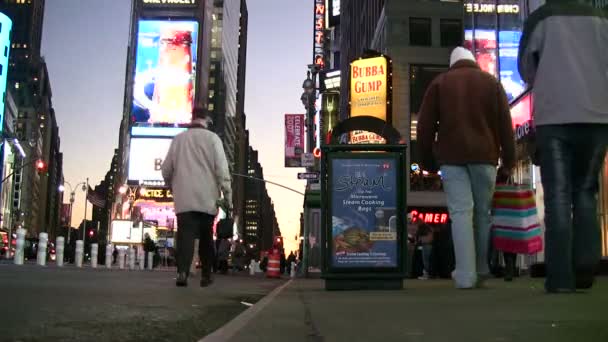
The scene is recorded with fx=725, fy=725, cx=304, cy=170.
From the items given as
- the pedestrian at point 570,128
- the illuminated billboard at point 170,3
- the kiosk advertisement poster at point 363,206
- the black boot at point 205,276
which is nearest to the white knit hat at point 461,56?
the pedestrian at point 570,128

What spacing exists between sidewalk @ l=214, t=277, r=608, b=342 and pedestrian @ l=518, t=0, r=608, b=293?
353 millimetres

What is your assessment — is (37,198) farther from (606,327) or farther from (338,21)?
(606,327)

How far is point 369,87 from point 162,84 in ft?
240

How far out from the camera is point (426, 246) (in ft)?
53.0

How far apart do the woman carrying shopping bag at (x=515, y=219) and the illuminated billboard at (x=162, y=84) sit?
99326 mm

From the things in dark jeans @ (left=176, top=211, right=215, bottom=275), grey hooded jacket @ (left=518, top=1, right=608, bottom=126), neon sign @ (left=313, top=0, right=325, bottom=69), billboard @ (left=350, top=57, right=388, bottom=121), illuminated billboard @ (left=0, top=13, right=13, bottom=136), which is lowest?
dark jeans @ (left=176, top=211, right=215, bottom=275)

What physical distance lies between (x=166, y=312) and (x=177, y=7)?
389ft

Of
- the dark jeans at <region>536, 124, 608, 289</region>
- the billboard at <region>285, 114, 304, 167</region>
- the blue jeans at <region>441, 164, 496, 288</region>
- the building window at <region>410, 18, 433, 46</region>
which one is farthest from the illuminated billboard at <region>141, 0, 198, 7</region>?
the dark jeans at <region>536, 124, 608, 289</region>

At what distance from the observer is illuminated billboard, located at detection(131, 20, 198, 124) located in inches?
4181

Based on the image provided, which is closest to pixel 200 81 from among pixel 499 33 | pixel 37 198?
pixel 37 198

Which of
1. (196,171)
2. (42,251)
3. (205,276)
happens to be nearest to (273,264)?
(42,251)

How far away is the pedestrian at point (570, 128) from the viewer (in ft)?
18.4

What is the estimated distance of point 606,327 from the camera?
3.42m

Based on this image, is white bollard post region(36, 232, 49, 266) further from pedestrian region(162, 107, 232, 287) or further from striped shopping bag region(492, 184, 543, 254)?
striped shopping bag region(492, 184, 543, 254)
